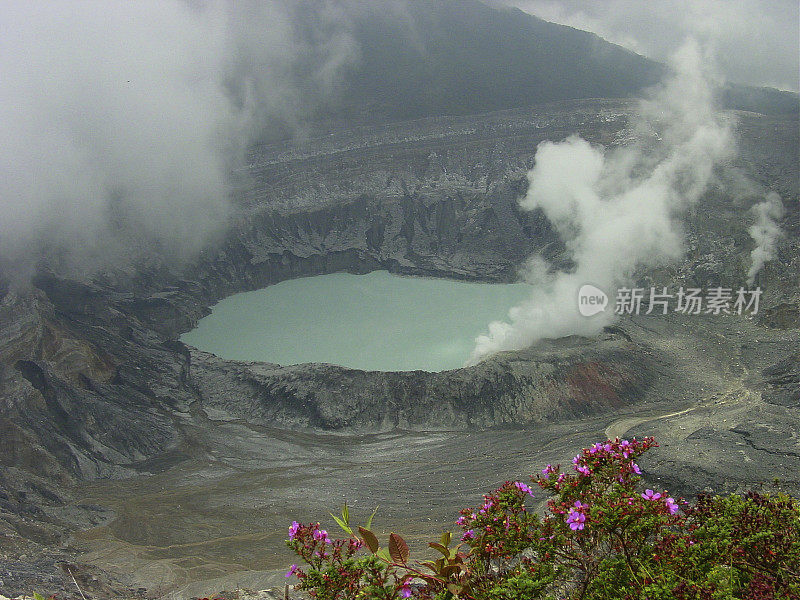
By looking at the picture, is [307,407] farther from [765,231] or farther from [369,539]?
[765,231]

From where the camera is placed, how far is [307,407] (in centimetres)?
2412

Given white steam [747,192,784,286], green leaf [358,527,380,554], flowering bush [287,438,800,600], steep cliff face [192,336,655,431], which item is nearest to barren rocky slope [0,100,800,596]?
steep cliff face [192,336,655,431]

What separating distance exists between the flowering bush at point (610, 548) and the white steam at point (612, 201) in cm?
2262

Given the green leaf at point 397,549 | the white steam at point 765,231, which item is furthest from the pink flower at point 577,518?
the white steam at point 765,231

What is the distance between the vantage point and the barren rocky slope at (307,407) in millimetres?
16938

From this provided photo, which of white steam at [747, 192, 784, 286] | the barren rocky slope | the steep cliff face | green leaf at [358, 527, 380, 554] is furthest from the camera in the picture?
white steam at [747, 192, 784, 286]

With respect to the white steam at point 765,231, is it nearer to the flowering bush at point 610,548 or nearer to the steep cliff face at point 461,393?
the steep cliff face at point 461,393

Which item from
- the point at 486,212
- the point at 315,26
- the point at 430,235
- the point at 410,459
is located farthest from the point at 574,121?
the point at 410,459

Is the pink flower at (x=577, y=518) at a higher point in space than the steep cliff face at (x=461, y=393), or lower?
lower

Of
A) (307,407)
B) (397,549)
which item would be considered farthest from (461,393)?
(397,549)

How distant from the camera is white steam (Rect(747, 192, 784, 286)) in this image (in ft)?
90.6

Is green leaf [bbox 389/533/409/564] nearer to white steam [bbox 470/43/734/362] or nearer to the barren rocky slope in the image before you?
the barren rocky slope

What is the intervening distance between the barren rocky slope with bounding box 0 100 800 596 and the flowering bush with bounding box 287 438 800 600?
41.1 feet

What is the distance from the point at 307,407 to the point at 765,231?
22472 mm
